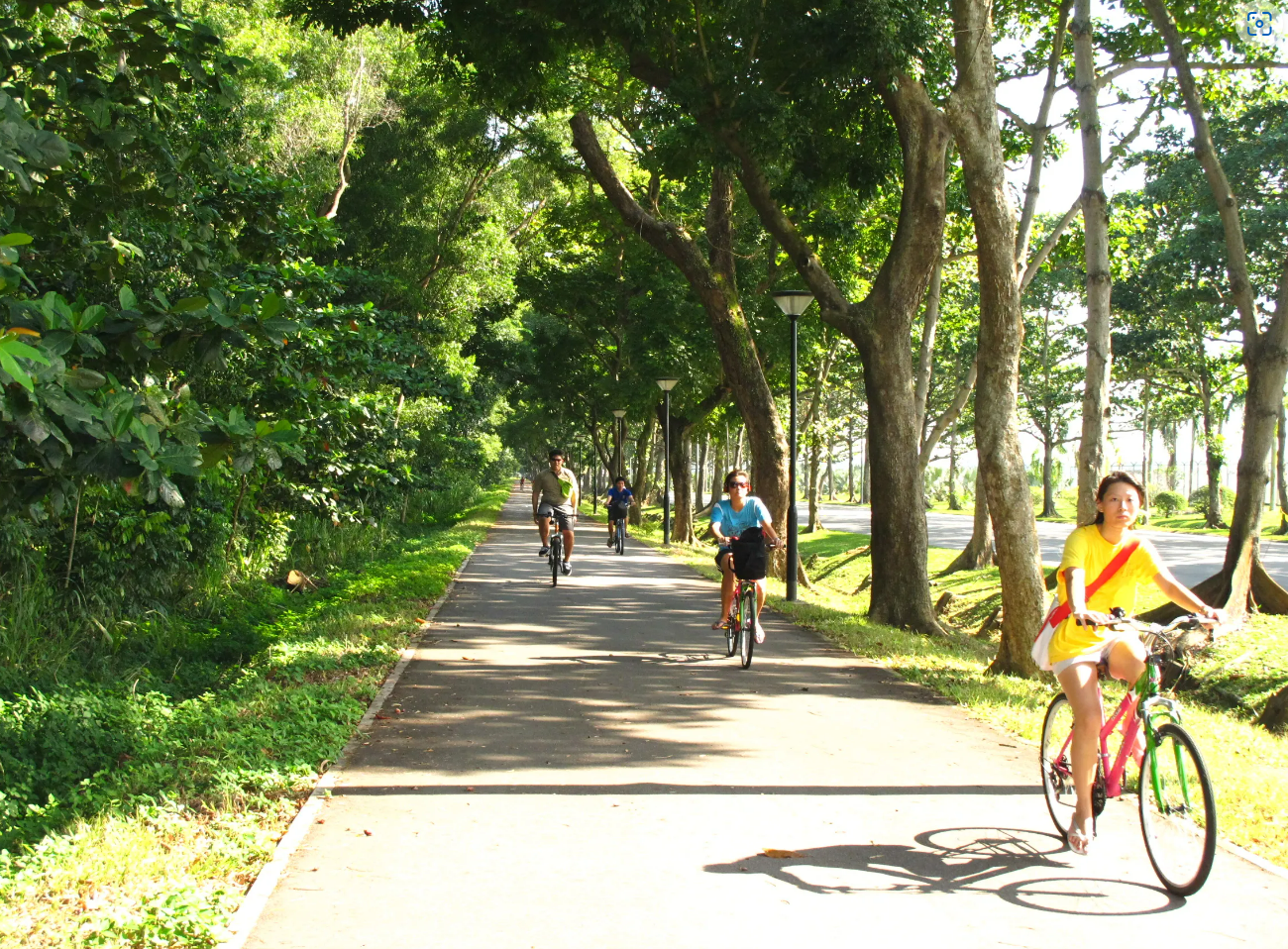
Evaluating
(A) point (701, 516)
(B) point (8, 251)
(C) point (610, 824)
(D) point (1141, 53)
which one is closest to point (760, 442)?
(D) point (1141, 53)

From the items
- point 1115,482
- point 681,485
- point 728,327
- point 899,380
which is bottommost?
point 681,485

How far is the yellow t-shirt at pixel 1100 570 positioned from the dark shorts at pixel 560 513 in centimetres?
1278

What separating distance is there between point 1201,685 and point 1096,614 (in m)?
8.73

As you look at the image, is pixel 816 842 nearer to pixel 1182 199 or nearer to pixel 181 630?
pixel 181 630

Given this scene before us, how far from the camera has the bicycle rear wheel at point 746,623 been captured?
10.4 meters

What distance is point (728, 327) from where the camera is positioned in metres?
19.5

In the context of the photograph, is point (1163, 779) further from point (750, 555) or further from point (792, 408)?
point (792, 408)

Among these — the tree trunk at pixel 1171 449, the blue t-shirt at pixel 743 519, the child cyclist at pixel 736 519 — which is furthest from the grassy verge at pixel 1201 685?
the tree trunk at pixel 1171 449

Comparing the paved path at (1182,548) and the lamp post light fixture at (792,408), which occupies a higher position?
the lamp post light fixture at (792,408)

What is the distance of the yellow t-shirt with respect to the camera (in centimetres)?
532

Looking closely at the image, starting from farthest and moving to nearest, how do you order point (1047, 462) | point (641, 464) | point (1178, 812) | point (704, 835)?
point (1047, 462), point (641, 464), point (704, 835), point (1178, 812)

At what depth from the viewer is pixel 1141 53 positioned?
15328mm

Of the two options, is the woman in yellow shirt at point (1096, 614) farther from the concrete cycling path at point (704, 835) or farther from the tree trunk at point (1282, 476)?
the tree trunk at point (1282, 476)

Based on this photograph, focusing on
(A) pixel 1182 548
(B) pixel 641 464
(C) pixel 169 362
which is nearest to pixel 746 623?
(C) pixel 169 362
